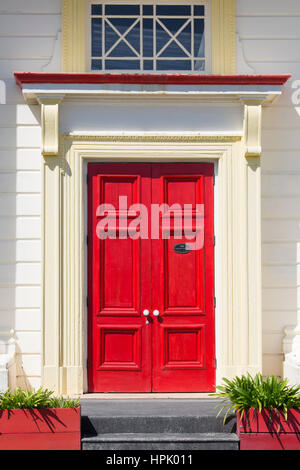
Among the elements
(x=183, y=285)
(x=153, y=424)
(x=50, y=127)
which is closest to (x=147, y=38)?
(x=50, y=127)

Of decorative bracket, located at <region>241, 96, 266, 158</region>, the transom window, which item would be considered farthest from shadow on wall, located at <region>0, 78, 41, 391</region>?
decorative bracket, located at <region>241, 96, 266, 158</region>

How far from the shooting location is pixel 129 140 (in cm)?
625

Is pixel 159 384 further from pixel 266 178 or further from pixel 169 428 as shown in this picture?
pixel 266 178

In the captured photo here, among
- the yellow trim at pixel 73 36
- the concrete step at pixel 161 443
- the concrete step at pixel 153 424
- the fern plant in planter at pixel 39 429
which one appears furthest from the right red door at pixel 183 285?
the yellow trim at pixel 73 36

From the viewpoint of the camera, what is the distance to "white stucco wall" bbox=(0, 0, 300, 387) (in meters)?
6.32

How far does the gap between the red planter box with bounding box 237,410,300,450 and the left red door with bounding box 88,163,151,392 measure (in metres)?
1.37

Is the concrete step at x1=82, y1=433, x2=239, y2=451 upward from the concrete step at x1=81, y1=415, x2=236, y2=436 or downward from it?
downward

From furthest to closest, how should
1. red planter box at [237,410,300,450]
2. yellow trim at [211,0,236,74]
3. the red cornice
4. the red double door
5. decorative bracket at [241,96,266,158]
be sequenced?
yellow trim at [211,0,236,74] → the red double door → decorative bracket at [241,96,266,158] → the red cornice → red planter box at [237,410,300,450]

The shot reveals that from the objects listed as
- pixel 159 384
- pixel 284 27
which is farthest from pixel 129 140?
pixel 159 384

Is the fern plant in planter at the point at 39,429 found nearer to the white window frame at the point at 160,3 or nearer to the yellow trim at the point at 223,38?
the white window frame at the point at 160,3

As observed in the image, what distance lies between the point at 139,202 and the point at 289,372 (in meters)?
2.31

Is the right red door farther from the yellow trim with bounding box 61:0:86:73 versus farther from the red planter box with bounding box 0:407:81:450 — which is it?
the yellow trim with bounding box 61:0:86:73

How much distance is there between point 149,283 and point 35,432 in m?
1.89

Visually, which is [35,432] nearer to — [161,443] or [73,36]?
[161,443]
